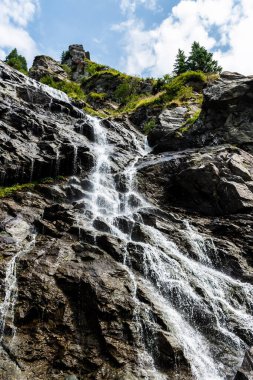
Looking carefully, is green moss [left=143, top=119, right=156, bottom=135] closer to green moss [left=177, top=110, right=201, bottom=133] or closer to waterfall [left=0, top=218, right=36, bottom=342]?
green moss [left=177, top=110, right=201, bottom=133]

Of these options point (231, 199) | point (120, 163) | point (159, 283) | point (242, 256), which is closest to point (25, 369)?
point (159, 283)

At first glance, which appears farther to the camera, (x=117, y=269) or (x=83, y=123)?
(x=83, y=123)

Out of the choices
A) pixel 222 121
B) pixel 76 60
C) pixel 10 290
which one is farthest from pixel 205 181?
pixel 76 60

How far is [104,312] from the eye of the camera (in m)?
14.2

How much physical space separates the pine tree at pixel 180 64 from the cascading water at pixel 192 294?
160 feet

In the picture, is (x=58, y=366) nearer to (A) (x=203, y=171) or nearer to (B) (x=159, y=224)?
(B) (x=159, y=224)

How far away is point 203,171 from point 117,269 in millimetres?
12563

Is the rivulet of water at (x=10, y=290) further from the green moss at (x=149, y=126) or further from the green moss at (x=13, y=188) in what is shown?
the green moss at (x=149, y=126)

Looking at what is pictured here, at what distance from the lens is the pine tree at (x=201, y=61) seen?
63375mm

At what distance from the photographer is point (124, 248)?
18.1 metres

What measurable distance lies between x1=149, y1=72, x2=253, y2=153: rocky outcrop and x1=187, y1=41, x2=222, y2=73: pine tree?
27.8m

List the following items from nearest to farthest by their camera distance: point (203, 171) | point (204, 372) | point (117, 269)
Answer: point (204, 372)
point (117, 269)
point (203, 171)

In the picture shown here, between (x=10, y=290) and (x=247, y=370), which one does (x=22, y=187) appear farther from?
(x=247, y=370)

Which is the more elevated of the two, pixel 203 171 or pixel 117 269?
pixel 203 171
